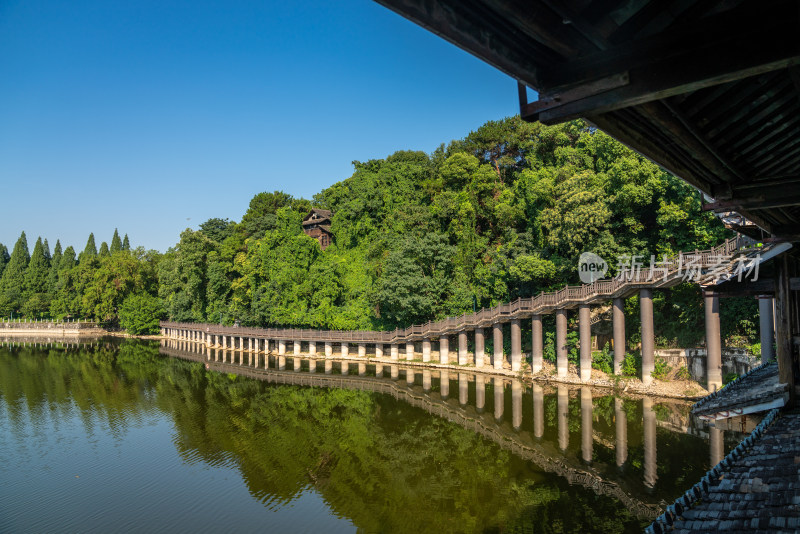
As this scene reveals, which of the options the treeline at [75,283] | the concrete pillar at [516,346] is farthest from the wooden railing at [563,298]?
the treeline at [75,283]

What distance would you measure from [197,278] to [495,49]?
56789mm

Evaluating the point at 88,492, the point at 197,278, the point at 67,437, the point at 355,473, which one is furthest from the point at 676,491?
the point at 197,278

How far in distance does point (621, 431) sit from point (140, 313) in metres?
64.1

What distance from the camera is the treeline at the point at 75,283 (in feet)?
216

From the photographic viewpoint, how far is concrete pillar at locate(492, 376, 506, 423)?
67.1 feet

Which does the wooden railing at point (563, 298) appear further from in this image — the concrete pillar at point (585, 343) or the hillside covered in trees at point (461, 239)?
the hillside covered in trees at point (461, 239)

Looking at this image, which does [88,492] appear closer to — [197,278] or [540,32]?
[540,32]

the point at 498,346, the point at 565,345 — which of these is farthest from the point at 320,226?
the point at 565,345

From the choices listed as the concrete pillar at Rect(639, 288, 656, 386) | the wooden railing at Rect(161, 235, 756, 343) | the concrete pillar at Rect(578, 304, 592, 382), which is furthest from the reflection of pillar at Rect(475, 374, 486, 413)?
the concrete pillar at Rect(639, 288, 656, 386)

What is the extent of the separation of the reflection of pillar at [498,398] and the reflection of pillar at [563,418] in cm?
247

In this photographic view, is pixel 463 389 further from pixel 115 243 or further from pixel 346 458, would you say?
pixel 115 243

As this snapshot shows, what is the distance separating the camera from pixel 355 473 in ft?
49.1

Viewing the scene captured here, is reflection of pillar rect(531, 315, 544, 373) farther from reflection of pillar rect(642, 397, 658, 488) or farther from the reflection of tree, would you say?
the reflection of tree

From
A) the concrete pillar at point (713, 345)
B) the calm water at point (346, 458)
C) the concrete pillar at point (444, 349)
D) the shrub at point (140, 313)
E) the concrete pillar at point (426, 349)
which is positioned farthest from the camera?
the shrub at point (140, 313)
